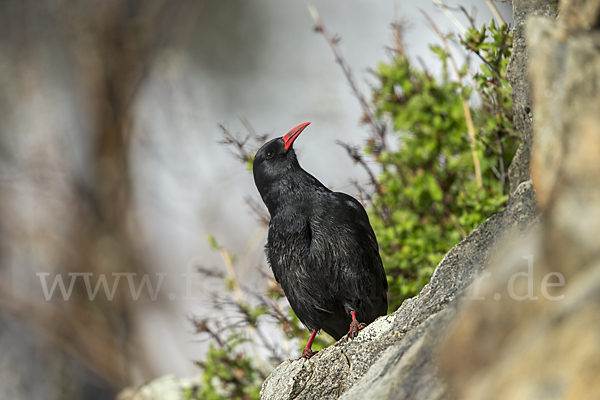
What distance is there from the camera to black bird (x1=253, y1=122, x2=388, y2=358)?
286 cm

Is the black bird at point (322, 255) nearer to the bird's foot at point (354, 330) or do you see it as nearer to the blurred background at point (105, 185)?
the bird's foot at point (354, 330)

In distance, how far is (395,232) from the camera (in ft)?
12.7

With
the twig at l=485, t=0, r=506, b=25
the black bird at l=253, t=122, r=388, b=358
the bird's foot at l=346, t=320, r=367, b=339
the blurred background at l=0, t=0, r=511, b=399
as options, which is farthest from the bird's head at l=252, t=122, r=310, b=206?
the blurred background at l=0, t=0, r=511, b=399

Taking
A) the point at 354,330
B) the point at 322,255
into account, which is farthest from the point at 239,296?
the point at 354,330

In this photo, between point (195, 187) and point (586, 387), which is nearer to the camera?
point (586, 387)

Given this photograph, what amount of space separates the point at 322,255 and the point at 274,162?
66 cm

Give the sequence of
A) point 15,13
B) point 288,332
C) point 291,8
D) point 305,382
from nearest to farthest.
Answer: point 305,382
point 288,332
point 15,13
point 291,8

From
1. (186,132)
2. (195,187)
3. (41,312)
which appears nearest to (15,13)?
(186,132)

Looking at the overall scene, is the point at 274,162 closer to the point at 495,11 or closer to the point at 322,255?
the point at 322,255

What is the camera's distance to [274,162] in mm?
3219

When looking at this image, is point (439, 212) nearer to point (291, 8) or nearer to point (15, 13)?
point (291, 8)

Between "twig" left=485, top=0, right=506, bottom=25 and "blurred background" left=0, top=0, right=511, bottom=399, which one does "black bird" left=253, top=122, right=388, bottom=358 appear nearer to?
"twig" left=485, top=0, right=506, bottom=25

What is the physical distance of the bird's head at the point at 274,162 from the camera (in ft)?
10.4

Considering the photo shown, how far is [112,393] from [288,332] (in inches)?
241
